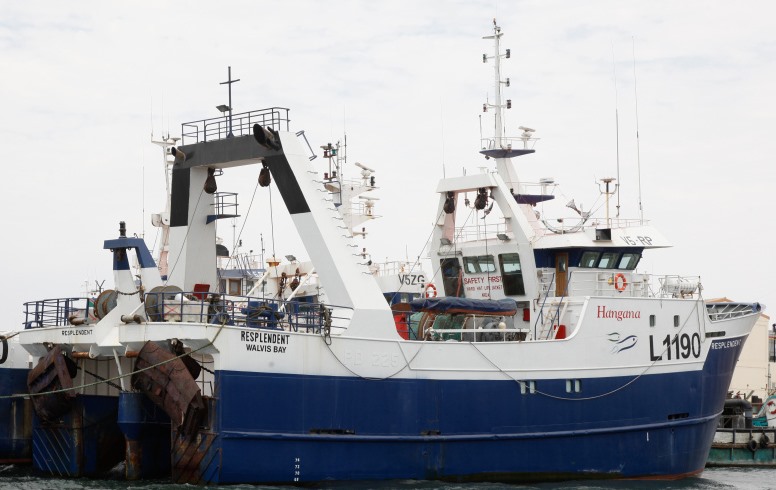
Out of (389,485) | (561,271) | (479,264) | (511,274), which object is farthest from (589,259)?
(389,485)

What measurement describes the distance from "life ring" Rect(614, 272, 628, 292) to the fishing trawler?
0.15 feet

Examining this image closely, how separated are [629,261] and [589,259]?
132cm

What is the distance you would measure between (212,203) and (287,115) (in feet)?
9.42

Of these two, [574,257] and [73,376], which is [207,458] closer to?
[73,376]

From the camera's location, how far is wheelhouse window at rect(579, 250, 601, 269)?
23.9 metres

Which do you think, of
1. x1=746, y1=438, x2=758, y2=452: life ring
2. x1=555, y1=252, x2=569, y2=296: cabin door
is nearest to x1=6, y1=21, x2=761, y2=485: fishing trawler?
x1=555, y1=252, x2=569, y2=296: cabin door

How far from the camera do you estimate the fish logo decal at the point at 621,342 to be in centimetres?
2188

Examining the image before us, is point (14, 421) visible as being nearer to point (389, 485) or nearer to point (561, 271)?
point (389, 485)

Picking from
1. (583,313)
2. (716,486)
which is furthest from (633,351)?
(716,486)

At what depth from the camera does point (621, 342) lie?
2200 centimetres

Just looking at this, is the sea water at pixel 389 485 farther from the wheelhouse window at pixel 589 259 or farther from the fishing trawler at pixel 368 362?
the wheelhouse window at pixel 589 259

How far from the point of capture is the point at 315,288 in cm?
3312

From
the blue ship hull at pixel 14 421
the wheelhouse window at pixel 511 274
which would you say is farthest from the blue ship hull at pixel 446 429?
the blue ship hull at pixel 14 421

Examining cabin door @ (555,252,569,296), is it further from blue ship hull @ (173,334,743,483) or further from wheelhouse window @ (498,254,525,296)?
blue ship hull @ (173,334,743,483)
